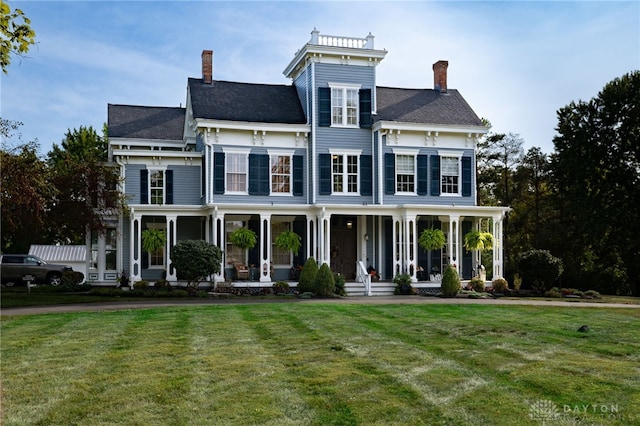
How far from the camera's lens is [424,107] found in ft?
104

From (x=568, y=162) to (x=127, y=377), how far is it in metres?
31.6

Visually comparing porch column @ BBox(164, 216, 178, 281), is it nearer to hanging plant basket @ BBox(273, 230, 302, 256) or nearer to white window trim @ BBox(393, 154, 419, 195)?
hanging plant basket @ BBox(273, 230, 302, 256)

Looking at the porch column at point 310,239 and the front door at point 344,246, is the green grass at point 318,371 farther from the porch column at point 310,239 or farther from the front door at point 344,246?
the front door at point 344,246

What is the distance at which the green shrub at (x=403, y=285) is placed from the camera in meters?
27.2

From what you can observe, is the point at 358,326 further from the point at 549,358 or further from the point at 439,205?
the point at 439,205

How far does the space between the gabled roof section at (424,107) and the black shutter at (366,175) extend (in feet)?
6.12

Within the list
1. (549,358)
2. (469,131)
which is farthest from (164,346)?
(469,131)

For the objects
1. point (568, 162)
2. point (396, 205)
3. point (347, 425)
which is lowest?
point (347, 425)

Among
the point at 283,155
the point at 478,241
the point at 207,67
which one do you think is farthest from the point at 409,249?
the point at 207,67

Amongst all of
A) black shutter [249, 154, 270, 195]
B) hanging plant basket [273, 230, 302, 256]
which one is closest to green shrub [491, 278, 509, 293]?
hanging plant basket [273, 230, 302, 256]

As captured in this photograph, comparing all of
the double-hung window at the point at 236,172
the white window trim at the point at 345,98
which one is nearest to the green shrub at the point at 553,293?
the white window trim at the point at 345,98

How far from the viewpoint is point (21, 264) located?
33969 mm

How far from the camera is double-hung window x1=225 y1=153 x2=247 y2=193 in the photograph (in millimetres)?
28297

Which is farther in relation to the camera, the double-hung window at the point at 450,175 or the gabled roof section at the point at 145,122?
the gabled roof section at the point at 145,122
